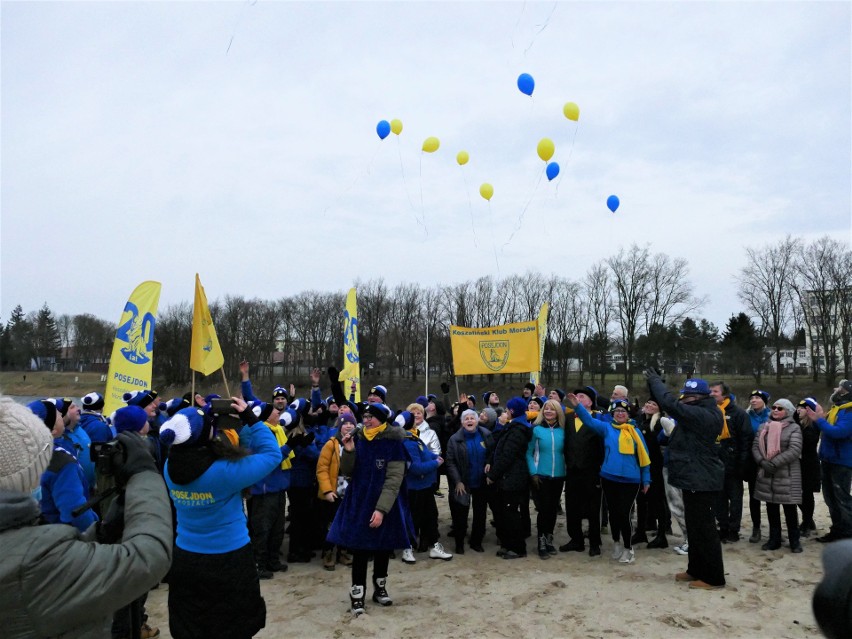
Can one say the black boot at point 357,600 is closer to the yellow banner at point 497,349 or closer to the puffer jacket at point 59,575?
the puffer jacket at point 59,575

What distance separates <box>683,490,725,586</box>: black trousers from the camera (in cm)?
618

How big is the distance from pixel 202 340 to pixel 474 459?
12.7 feet

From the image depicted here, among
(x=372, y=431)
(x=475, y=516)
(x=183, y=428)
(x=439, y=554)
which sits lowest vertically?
(x=439, y=554)

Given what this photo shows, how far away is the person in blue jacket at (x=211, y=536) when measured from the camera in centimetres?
353

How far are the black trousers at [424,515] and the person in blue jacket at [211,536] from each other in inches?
165

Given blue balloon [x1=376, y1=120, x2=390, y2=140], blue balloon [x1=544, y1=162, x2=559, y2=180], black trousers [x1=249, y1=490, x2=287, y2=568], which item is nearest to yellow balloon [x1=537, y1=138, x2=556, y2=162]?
blue balloon [x1=544, y1=162, x2=559, y2=180]

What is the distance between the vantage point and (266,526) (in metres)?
7.02

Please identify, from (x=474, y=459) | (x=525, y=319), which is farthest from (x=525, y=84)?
(x=525, y=319)

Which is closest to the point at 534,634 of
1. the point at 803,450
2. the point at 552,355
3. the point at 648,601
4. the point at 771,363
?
the point at 648,601

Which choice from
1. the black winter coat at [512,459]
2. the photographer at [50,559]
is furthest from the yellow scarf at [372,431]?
the photographer at [50,559]

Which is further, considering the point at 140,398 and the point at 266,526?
the point at 140,398

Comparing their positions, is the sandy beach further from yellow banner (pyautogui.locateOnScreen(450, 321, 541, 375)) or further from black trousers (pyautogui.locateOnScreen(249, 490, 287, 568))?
yellow banner (pyautogui.locateOnScreen(450, 321, 541, 375))

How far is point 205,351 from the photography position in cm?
734

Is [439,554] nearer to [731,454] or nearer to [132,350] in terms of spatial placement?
[731,454]
